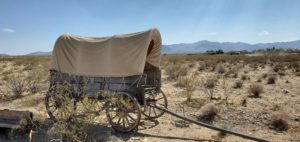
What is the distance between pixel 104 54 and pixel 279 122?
17.6 feet

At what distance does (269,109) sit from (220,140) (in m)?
4.00

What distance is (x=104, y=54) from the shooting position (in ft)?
27.4

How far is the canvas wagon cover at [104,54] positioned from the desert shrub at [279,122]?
4128 millimetres

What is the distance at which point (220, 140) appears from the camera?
755 centimetres

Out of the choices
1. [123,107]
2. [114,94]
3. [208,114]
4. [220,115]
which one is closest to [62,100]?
[114,94]

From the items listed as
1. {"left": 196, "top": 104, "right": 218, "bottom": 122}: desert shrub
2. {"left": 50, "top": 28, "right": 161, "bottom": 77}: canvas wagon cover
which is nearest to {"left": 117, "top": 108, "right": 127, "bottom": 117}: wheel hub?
{"left": 50, "top": 28, "right": 161, "bottom": 77}: canvas wagon cover

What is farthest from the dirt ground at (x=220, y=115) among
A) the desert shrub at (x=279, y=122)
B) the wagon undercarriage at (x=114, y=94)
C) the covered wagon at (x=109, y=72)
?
the covered wagon at (x=109, y=72)

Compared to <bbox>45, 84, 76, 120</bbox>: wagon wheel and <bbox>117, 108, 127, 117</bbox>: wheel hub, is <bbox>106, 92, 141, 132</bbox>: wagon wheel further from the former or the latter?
<bbox>45, 84, 76, 120</bbox>: wagon wheel

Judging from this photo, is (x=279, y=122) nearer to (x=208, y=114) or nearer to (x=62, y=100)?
(x=208, y=114)

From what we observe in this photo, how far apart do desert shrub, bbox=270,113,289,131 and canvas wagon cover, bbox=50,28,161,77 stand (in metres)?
4.13

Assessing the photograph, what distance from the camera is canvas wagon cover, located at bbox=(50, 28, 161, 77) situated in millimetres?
7984

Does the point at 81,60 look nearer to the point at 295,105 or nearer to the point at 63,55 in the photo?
the point at 63,55

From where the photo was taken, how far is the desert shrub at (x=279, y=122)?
855 cm

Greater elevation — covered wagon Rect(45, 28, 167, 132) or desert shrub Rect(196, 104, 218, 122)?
covered wagon Rect(45, 28, 167, 132)
